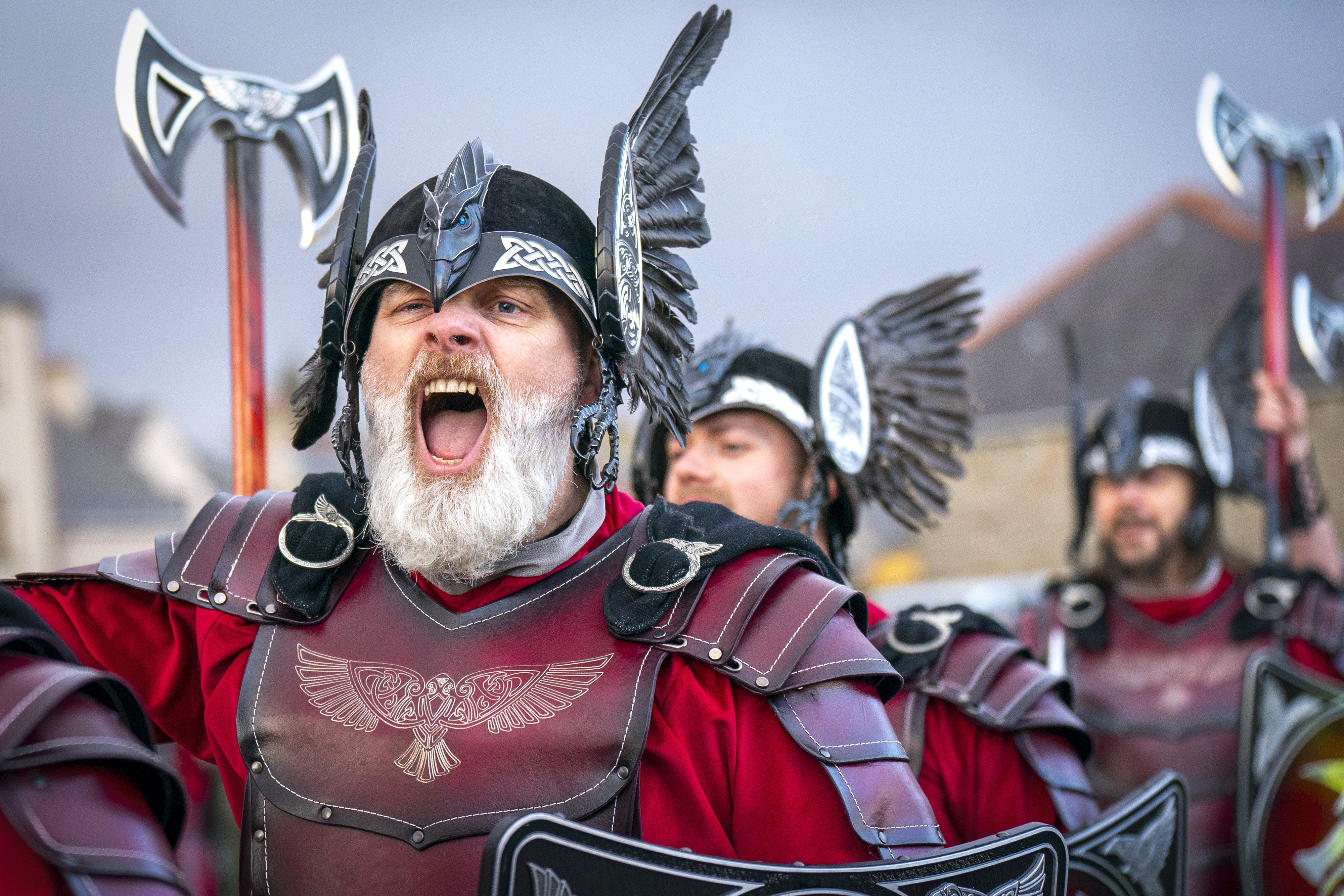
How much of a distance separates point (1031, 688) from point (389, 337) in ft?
5.45

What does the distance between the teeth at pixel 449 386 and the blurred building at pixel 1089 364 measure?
40.5 ft

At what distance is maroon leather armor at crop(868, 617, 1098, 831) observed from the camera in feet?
9.44

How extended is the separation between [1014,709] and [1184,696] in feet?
9.19

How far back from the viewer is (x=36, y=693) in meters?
1.49

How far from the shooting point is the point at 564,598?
2.23 meters

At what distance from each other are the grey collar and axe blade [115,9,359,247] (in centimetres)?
99

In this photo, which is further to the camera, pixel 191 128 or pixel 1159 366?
pixel 1159 366

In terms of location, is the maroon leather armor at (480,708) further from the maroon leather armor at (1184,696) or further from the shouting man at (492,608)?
the maroon leather armor at (1184,696)

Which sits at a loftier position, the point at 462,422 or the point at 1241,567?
the point at 462,422

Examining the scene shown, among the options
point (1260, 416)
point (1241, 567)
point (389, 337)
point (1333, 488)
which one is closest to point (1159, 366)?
point (1333, 488)

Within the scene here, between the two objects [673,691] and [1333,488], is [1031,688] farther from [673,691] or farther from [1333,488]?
[1333,488]

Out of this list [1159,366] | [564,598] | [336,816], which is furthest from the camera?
[1159,366]

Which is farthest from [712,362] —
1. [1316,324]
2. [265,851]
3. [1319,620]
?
[1316,324]

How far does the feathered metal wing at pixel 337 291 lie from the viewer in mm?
2301
